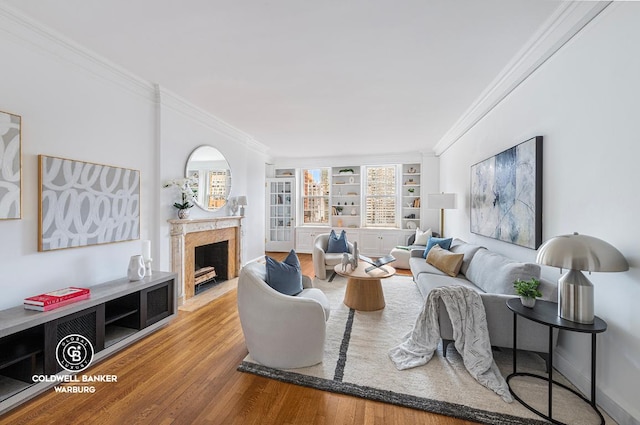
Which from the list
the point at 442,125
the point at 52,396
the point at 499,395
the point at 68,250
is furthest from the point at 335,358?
the point at 442,125

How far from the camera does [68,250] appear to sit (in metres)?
2.44

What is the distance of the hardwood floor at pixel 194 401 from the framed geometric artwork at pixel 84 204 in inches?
46.6

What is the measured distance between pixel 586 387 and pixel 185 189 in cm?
446

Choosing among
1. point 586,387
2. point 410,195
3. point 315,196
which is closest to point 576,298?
point 586,387

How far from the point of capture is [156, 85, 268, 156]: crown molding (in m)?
3.35

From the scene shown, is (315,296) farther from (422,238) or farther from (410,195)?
(410,195)

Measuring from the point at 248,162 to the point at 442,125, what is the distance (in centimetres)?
385

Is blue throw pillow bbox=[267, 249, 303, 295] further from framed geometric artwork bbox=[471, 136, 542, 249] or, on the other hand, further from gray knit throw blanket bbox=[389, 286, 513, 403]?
framed geometric artwork bbox=[471, 136, 542, 249]

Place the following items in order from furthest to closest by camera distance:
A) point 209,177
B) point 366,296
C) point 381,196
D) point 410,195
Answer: point 381,196, point 410,195, point 209,177, point 366,296

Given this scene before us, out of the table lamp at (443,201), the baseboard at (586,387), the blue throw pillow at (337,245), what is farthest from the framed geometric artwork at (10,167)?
the table lamp at (443,201)

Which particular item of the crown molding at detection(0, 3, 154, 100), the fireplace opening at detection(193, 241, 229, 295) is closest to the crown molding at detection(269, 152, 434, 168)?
the fireplace opening at detection(193, 241, 229, 295)

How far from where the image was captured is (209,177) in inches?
167

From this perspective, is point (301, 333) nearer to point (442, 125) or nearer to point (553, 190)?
point (553, 190)

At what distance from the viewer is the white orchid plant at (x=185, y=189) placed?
354 centimetres
